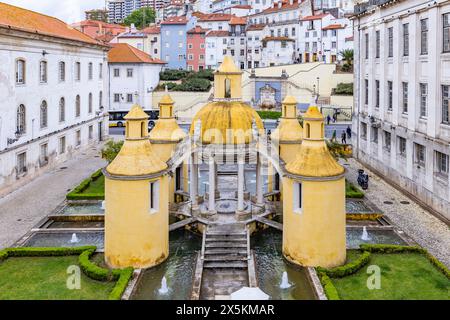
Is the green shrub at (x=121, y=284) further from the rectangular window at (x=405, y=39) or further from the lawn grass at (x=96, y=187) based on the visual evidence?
the rectangular window at (x=405, y=39)

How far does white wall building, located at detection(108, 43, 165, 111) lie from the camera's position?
64.9m

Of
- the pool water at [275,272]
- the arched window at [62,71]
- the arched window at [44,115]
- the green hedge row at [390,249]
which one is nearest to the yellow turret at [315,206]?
the pool water at [275,272]

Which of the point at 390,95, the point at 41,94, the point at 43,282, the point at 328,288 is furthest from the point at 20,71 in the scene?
the point at 328,288

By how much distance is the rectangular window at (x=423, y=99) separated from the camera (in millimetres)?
27578

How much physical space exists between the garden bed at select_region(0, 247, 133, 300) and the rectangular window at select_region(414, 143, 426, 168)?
1951cm

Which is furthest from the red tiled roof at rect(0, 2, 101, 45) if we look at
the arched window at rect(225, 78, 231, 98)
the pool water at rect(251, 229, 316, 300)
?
the pool water at rect(251, 229, 316, 300)

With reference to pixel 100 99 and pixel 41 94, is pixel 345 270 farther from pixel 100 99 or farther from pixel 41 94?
pixel 100 99

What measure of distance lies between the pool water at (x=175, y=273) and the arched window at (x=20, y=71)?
60.8 feet

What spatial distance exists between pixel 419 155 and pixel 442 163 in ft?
9.72

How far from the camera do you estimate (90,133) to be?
49.4m

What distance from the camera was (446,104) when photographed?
25.3 metres
